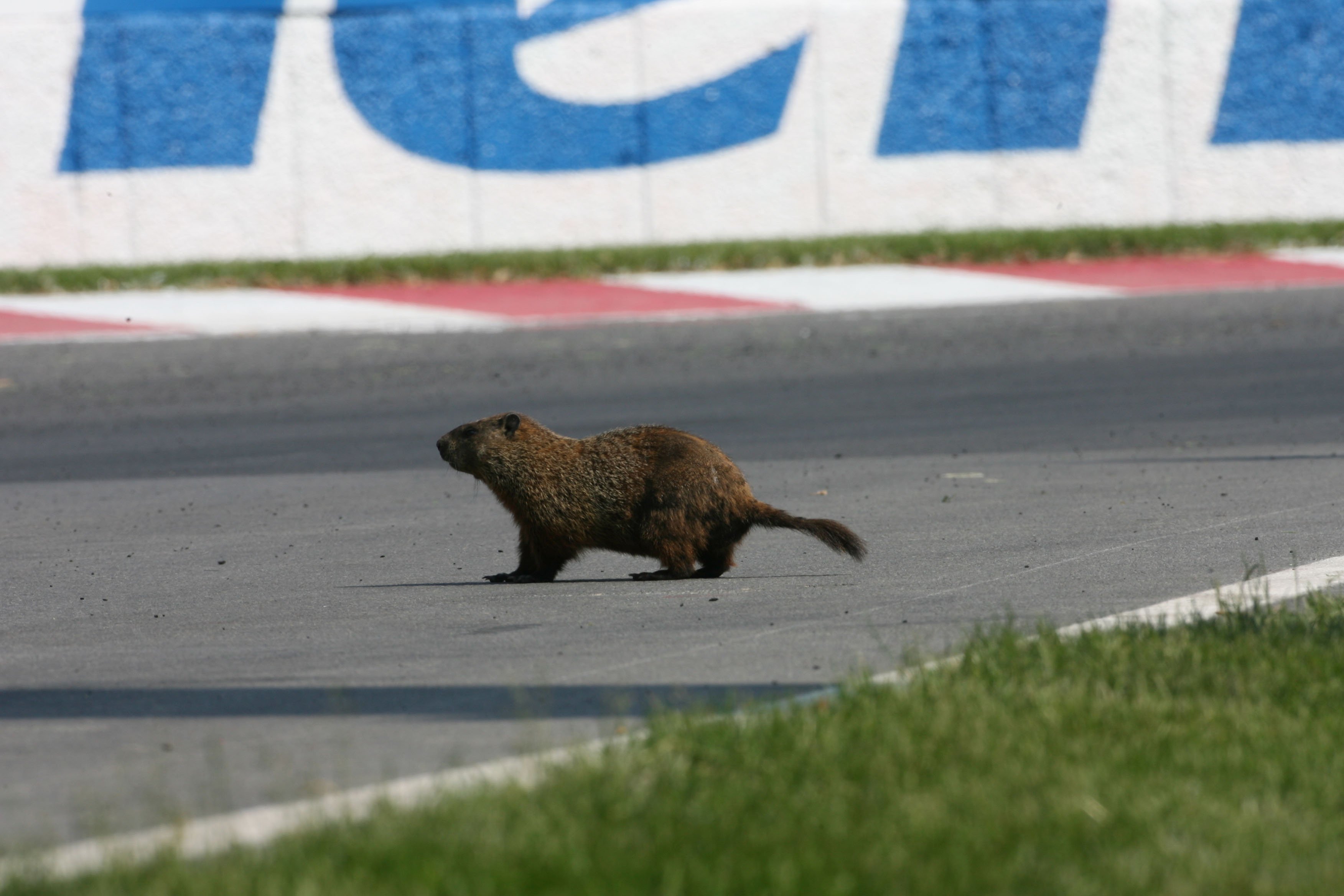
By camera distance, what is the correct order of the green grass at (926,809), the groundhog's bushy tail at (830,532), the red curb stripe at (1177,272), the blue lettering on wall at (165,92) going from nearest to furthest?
1. the green grass at (926,809)
2. the groundhog's bushy tail at (830,532)
3. the red curb stripe at (1177,272)
4. the blue lettering on wall at (165,92)

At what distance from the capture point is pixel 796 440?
11898 millimetres

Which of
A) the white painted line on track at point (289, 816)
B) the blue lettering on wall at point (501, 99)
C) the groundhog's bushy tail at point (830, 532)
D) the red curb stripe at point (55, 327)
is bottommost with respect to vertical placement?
the red curb stripe at point (55, 327)

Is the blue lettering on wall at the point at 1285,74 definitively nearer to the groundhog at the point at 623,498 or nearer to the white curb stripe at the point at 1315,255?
the white curb stripe at the point at 1315,255

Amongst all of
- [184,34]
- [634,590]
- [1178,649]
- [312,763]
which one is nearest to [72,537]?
[634,590]

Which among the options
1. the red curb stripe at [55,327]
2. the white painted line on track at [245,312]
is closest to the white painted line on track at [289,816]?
the white painted line on track at [245,312]

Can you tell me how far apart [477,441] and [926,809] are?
4.27 m

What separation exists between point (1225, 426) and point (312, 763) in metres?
8.21

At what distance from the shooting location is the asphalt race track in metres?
5.34

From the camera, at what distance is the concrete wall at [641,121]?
62.7 ft

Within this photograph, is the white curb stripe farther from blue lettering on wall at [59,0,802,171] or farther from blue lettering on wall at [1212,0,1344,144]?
blue lettering on wall at [59,0,802,171]

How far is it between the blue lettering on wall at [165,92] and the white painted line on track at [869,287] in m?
4.14

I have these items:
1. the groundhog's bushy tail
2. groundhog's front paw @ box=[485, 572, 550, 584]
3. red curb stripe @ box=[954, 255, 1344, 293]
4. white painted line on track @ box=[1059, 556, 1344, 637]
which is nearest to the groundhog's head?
groundhog's front paw @ box=[485, 572, 550, 584]

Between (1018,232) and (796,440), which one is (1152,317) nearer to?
(1018,232)

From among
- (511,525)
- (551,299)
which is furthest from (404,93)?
(511,525)
